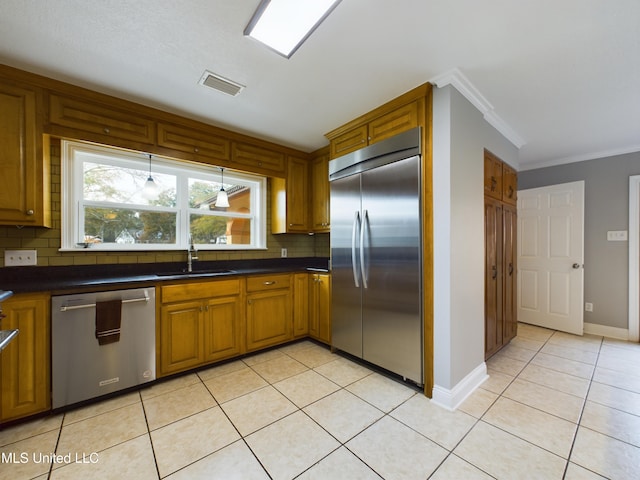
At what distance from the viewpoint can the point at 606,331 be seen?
11.5 ft

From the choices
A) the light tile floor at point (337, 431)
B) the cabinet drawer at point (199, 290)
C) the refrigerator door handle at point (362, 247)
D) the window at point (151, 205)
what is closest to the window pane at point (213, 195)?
the window at point (151, 205)

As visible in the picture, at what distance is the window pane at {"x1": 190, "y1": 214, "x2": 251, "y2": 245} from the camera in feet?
10.2

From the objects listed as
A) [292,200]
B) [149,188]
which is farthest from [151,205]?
[292,200]

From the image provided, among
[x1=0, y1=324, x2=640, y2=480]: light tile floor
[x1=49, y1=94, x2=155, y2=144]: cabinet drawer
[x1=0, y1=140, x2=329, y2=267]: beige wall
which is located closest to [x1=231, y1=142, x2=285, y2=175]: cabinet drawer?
[x1=49, y1=94, x2=155, y2=144]: cabinet drawer

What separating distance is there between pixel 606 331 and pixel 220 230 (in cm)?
512

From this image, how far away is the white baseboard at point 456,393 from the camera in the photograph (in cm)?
196

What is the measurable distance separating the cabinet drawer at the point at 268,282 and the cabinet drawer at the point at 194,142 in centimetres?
133

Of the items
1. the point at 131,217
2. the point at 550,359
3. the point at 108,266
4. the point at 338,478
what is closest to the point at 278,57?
the point at 131,217

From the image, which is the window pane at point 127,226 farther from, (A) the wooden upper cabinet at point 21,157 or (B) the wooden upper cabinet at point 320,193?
(B) the wooden upper cabinet at point 320,193

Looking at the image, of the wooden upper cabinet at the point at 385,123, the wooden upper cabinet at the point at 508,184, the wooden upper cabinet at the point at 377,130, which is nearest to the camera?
the wooden upper cabinet at the point at 385,123

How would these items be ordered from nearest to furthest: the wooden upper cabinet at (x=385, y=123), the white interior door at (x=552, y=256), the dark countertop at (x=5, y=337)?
the dark countertop at (x=5, y=337) → the wooden upper cabinet at (x=385, y=123) → the white interior door at (x=552, y=256)

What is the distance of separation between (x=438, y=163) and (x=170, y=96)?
2.26 metres

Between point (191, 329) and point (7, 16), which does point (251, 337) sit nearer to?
point (191, 329)

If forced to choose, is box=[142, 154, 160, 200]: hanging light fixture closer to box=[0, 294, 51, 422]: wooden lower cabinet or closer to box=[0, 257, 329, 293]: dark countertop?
box=[0, 257, 329, 293]: dark countertop
